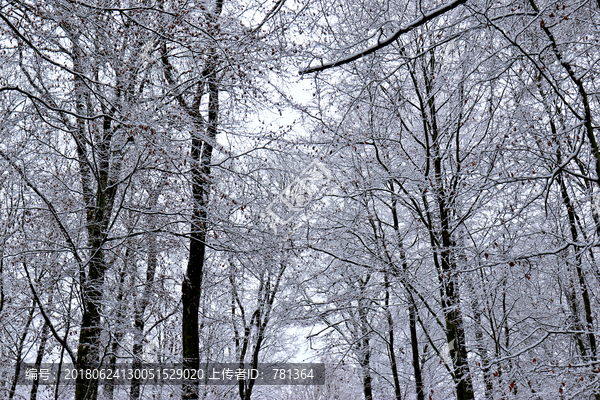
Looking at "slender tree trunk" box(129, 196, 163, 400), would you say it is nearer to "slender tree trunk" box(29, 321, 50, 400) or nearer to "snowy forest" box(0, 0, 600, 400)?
"snowy forest" box(0, 0, 600, 400)

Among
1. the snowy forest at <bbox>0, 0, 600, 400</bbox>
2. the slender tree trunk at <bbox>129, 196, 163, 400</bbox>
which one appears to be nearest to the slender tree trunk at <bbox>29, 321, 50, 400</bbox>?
the snowy forest at <bbox>0, 0, 600, 400</bbox>

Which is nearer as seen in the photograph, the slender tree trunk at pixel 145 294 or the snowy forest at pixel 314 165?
the snowy forest at pixel 314 165

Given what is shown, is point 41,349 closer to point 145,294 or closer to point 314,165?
point 145,294

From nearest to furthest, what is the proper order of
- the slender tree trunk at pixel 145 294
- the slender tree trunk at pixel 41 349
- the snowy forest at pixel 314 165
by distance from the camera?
1. the snowy forest at pixel 314 165
2. the slender tree trunk at pixel 145 294
3. the slender tree trunk at pixel 41 349

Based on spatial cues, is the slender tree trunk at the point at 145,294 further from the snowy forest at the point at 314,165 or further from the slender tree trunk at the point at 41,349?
the slender tree trunk at the point at 41,349

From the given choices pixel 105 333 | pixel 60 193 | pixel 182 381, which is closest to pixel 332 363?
pixel 182 381

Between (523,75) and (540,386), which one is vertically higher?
(523,75)

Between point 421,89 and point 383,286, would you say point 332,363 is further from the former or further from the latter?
point 421,89

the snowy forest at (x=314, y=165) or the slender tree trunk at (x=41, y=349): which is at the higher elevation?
the snowy forest at (x=314, y=165)

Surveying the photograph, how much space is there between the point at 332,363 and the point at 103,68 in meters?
7.61

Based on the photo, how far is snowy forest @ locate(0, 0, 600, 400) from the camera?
492 cm

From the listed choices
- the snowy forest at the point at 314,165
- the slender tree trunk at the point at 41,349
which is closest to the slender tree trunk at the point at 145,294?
the snowy forest at the point at 314,165

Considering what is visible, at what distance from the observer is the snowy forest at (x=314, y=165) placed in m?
4.92

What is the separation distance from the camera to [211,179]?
6504 millimetres
